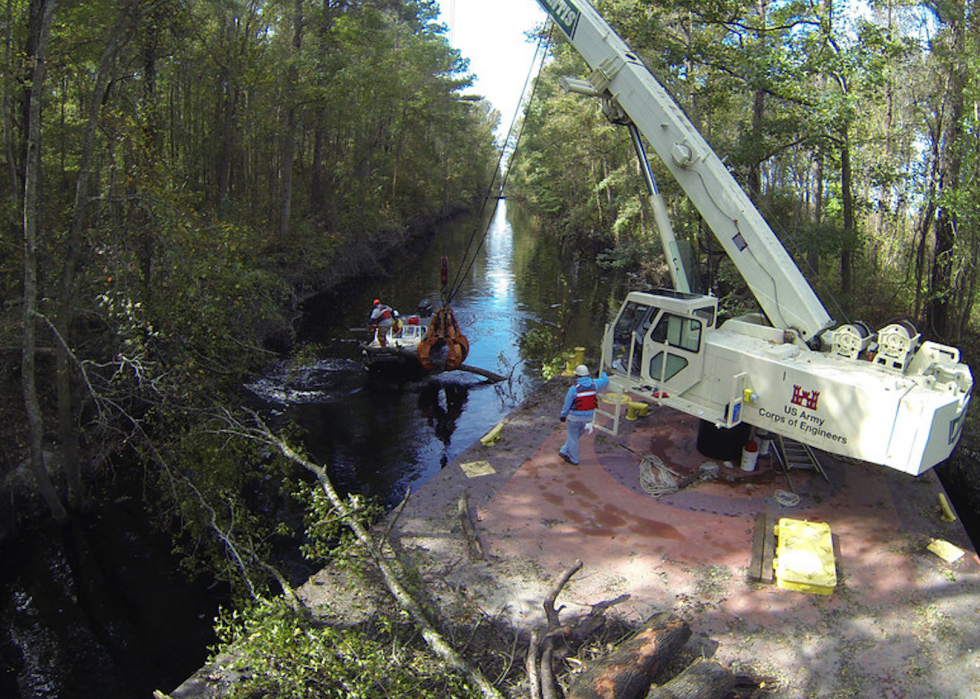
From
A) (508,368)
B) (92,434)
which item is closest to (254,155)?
(508,368)

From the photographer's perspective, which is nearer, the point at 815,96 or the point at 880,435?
the point at 880,435

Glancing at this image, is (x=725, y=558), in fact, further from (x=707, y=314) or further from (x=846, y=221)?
(x=846, y=221)

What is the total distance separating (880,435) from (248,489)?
9.77 metres

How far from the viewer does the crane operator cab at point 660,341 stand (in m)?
9.86

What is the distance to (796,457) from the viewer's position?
10.4m

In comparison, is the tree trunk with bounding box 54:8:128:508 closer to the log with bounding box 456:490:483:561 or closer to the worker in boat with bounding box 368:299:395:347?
the log with bounding box 456:490:483:561

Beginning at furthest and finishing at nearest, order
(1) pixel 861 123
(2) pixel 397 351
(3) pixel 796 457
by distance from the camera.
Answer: (1) pixel 861 123, (2) pixel 397 351, (3) pixel 796 457

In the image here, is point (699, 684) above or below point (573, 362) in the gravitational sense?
below

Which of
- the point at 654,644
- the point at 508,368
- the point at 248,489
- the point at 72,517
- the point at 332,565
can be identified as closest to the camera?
the point at 654,644

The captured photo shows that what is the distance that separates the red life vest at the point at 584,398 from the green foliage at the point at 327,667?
4809mm

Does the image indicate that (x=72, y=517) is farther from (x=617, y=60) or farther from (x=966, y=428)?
(x=966, y=428)

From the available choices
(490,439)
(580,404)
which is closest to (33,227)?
(490,439)

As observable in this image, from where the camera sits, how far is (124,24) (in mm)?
9227

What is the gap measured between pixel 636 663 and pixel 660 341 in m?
5.48
